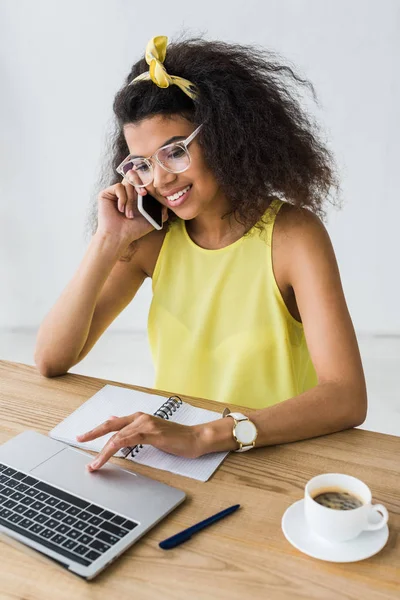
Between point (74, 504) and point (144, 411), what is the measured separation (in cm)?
30

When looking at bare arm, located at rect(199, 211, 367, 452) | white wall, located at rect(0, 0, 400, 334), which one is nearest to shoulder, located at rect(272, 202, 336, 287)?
bare arm, located at rect(199, 211, 367, 452)

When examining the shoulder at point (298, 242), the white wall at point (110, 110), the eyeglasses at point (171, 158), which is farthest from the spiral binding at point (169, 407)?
the white wall at point (110, 110)

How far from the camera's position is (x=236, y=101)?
4.98ft

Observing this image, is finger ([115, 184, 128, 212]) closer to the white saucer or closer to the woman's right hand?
the woman's right hand

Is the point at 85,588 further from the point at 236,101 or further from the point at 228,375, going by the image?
the point at 236,101

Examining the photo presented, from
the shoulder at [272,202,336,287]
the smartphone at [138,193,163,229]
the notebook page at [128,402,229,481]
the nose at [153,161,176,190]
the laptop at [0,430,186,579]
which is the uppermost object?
the nose at [153,161,176,190]

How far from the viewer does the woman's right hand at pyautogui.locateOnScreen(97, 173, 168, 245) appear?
1655 millimetres

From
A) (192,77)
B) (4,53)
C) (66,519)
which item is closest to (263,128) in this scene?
(192,77)

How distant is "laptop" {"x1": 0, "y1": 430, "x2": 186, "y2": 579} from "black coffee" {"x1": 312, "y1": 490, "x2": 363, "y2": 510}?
209mm

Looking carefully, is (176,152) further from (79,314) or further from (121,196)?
(79,314)

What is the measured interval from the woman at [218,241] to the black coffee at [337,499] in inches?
14.5

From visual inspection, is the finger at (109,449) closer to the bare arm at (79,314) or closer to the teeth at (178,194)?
the bare arm at (79,314)

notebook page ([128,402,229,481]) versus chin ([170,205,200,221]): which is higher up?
chin ([170,205,200,221])

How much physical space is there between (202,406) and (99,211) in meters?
0.58
